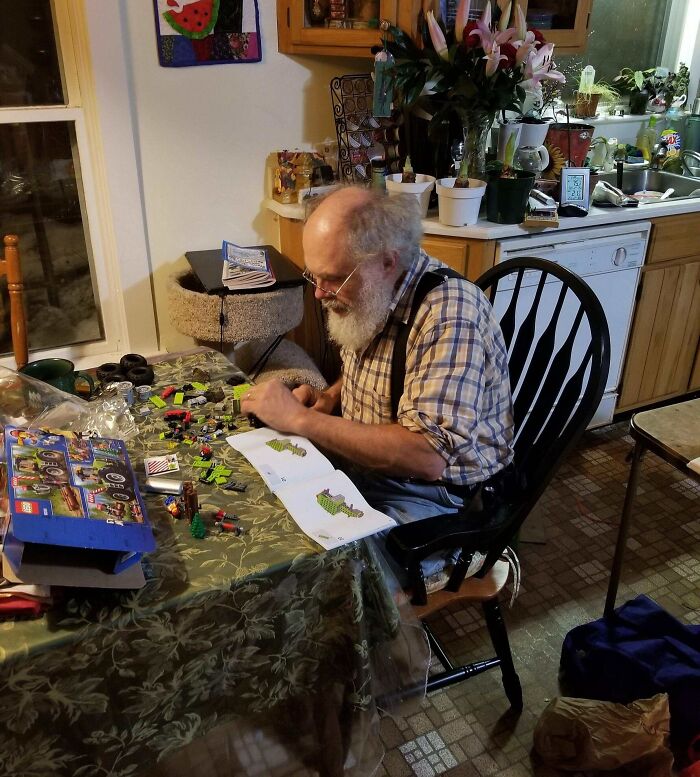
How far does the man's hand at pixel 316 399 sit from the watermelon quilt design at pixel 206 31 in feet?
4.34

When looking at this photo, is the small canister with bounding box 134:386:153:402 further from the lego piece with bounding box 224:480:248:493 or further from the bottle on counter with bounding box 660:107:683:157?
the bottle on counter with bounding box 660:107:683:157

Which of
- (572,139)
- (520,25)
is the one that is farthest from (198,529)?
(572,139)

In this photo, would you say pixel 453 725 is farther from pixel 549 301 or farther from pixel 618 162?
pixel 618 162

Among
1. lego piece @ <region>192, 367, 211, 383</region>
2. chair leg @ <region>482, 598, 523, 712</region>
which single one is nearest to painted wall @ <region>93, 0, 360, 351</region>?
lego piece @ <region>192, 367, 211, 383</region>

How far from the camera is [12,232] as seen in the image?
238cm

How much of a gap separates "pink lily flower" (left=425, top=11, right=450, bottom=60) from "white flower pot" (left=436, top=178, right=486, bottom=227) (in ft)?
1.31

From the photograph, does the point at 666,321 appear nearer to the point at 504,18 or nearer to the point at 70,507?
the point at 504,18

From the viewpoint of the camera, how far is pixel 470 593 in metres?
1.42

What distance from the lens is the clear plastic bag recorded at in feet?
4.37

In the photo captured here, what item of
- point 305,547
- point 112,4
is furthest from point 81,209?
point 305,547

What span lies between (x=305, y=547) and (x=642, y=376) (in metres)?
2.31

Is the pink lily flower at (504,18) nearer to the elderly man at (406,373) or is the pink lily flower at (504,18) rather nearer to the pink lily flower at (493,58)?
the pink lily flower at (493,58)

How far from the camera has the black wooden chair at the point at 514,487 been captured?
4.27 ft

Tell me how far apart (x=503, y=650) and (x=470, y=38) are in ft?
5.81
